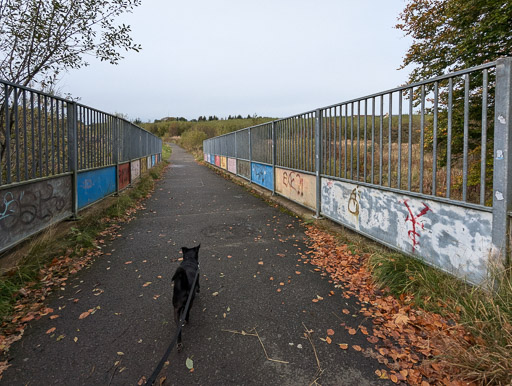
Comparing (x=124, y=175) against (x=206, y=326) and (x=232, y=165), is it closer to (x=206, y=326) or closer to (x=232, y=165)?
(x=232, y=165)

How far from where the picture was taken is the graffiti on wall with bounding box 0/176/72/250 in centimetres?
348

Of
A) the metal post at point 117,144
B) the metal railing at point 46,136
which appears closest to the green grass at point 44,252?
the metal railing at point 46,136

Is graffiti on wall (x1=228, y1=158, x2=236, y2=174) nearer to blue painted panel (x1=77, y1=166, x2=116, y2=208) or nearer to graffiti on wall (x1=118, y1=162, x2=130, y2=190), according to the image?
graffiti on wall (x1=118, y1=162, x2=130, y2=190)

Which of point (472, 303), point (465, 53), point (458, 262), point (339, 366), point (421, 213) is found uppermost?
point (465, 53)

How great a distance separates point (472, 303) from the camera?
8.30 feet

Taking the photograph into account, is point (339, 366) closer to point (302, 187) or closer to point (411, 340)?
point (411, 340)

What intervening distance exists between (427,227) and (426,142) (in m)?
4.00

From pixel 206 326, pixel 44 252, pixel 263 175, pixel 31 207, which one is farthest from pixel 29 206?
pixel 263 175

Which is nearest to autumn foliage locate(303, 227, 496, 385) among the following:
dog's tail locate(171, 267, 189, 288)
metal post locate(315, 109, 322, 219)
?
dog's tail locate(171, 267, 189, 288)

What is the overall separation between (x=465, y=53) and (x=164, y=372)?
29.4ft

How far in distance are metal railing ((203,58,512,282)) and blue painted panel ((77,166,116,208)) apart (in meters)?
4.58

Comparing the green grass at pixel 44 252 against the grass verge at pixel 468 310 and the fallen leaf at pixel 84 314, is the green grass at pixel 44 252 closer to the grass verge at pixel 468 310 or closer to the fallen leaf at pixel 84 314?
the fallen leaf at pixel 84 314

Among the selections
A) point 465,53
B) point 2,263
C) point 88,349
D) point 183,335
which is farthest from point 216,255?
point 465,53

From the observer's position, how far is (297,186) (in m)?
7.31
